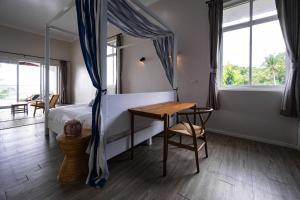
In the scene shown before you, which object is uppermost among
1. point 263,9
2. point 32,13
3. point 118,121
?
point 32,13

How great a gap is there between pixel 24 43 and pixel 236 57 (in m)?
7.79

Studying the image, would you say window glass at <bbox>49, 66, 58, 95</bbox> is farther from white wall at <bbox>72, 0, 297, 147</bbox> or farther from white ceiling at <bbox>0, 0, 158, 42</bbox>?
white wall at <bbox>72, 0, 297, 147</bbox>

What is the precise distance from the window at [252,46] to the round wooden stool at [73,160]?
3.15 metres

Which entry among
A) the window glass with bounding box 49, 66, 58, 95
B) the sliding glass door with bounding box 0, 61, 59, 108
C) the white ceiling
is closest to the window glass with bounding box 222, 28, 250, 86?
the white ceiling

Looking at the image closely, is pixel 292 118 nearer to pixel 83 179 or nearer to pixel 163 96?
pixel 163 96

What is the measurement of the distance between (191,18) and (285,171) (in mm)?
3536

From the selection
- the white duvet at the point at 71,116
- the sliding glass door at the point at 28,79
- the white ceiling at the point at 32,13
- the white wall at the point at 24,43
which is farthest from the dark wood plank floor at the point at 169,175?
the sliding glass door at the point at 28,79

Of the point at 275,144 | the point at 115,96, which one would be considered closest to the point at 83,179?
the point at 115,96

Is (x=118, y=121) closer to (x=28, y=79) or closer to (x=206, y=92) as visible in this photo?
(x=206, y=92)

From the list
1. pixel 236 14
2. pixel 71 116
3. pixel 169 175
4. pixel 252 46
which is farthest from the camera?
pixel 236 14

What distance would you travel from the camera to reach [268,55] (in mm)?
2934

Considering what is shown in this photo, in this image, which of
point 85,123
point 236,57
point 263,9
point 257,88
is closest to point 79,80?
point 85,123

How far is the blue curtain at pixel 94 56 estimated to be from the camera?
5.53ft

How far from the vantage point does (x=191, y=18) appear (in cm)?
375
